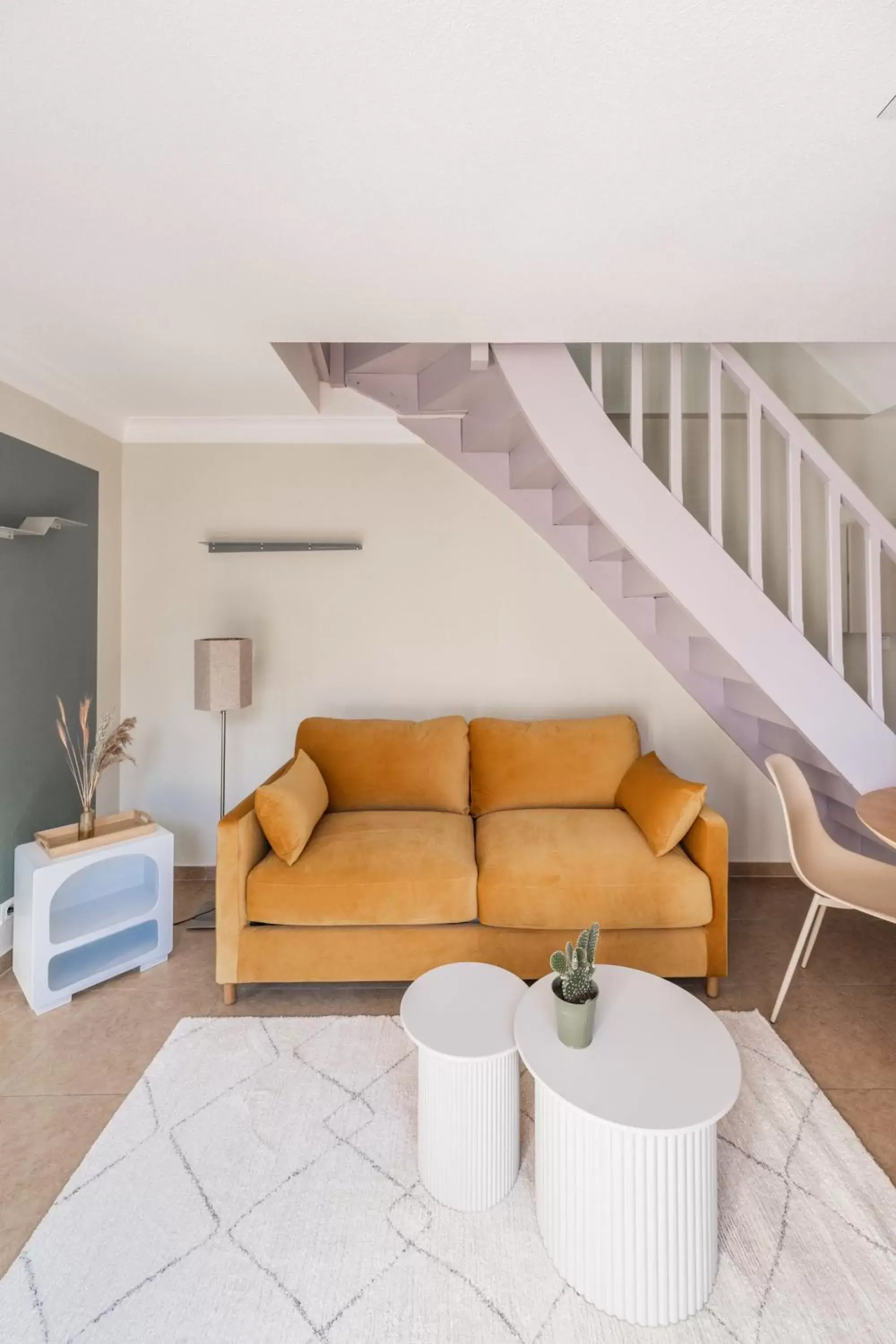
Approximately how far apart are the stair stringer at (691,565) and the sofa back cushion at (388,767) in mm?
1230

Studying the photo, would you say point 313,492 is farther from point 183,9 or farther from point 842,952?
point 842,952

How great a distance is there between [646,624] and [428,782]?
1.33m

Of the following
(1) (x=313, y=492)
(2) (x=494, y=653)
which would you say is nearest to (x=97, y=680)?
(1) (x=313, y=492)

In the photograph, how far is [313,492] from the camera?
10.7 feet

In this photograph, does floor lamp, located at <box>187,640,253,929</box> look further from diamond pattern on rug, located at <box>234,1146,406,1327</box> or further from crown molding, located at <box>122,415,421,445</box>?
diamond pattern on rug, located at <box>234,1146,406,1327</box>

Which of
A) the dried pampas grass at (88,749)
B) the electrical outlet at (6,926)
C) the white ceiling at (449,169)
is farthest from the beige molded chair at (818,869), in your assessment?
the electrical outlet at (6,926)

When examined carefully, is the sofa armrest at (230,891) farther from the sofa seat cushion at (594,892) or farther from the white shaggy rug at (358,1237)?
the sofa seat cushion at (594,892)

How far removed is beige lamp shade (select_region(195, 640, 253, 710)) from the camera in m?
2.78

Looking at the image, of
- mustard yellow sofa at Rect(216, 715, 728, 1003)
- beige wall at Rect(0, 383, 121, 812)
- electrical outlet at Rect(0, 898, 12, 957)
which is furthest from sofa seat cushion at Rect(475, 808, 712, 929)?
beige wall at Rect(0, 383, 121, 812)

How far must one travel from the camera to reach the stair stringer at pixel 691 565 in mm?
2258

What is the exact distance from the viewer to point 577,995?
141 centimetres

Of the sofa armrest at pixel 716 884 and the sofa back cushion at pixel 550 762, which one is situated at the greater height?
the sofa back cushion at pixel 550 762

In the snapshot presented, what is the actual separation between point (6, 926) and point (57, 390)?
2183 mm

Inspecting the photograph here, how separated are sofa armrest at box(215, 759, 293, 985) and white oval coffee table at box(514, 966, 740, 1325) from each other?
122 cm
